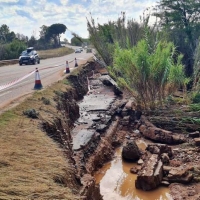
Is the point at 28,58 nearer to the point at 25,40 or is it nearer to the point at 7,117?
the point at 7,117

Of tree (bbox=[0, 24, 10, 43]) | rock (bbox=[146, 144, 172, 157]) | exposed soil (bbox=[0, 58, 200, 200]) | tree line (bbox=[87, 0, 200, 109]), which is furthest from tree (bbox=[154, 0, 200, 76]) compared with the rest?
tree (bbox=[0, 24, 10, 43])

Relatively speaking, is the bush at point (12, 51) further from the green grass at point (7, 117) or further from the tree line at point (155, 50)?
the green grass at point (7, 117)

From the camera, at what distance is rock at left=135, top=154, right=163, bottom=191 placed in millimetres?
8383

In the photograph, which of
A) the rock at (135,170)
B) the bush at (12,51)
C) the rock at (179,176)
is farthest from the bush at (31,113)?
the bush at (12,51)

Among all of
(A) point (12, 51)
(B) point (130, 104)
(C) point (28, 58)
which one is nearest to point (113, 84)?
(B) point (130, 104)

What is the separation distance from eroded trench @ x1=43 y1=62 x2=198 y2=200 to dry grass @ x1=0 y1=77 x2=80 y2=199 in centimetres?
50

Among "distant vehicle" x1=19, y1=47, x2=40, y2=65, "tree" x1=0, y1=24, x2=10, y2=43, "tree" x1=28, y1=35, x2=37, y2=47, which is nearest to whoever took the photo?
"distant vehicle" x1=19, y1=47, x2=40, y2=65

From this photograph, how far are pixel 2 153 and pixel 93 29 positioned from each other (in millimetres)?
16926

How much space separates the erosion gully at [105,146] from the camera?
27.0 ft

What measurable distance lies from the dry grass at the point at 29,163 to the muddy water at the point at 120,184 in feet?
8.12

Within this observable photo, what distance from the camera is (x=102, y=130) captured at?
11664mm

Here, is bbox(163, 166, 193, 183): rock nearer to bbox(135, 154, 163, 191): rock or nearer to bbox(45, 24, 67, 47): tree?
bbox(135, 154, 163, 191): rock

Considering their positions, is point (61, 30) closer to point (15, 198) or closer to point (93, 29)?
point (93, 29)

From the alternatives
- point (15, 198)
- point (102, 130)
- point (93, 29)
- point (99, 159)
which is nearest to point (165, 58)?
point (102, 130)
